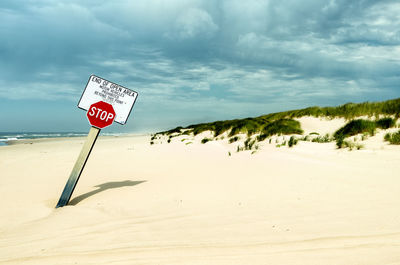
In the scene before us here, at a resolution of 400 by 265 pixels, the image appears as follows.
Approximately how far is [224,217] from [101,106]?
7.84ft

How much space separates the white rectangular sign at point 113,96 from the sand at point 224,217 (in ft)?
3.93

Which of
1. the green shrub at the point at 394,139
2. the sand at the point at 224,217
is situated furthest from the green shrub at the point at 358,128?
the sand at the point at 224,217

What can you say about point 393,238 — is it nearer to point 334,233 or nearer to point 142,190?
point 334,233

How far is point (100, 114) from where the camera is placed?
370 centimetres

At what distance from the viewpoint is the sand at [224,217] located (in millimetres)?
1750

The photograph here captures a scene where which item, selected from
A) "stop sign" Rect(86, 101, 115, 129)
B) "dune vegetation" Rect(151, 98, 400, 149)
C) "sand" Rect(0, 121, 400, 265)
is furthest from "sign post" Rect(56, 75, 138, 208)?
"dune vegetation" Rect(151, 98, 400, 149)

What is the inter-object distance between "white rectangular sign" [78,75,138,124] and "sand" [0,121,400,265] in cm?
120

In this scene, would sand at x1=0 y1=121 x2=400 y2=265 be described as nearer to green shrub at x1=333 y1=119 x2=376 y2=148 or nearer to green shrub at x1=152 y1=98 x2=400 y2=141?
green shrub at x1=333 y1=119 x2=376 y2=148

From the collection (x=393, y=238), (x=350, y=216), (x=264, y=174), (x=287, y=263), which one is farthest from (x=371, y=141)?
(x=287, y=263)

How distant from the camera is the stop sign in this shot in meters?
3.67

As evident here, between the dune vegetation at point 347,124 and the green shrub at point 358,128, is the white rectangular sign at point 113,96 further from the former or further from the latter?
the green shrub at point 358,128

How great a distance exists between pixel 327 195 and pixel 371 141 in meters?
4.32

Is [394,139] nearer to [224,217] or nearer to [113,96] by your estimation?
[224,217]

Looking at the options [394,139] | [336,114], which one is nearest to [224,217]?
[394,139]
